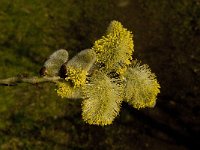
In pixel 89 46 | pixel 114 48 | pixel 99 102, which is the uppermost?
pixel 114 48

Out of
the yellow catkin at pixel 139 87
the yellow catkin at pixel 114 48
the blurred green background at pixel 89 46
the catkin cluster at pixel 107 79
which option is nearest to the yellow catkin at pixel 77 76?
the catkin cluster at pixel 107 79

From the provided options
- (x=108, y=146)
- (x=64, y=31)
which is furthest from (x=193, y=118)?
(x=64, y=31)

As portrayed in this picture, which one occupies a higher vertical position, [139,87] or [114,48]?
[114,48]

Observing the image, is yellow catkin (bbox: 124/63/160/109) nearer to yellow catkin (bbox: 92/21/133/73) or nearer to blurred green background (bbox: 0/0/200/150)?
yellow catkin (bbox: 92/21/133/73)

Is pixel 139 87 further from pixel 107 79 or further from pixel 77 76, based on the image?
pixel 77 76

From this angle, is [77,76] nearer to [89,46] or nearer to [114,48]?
[114,48]

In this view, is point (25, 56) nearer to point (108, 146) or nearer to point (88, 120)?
point (108, 146)

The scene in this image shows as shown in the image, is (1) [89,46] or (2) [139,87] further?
(1) [89,46]

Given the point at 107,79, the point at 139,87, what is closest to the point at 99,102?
the point at 107,79
